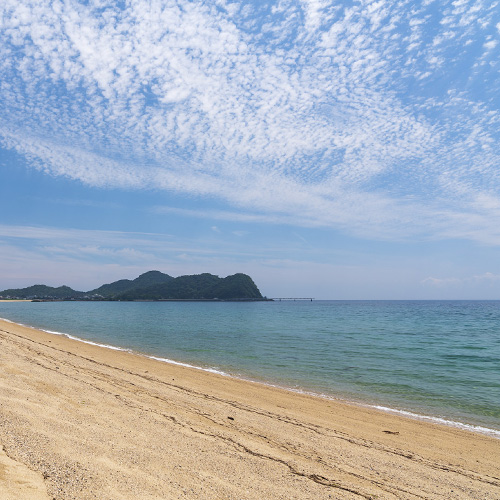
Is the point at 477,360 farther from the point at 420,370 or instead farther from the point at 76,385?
the point at 76,385

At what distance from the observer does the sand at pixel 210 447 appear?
5125mm

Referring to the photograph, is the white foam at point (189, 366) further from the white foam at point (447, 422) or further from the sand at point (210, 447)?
the white foam at point (447, 422)

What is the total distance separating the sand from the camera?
16.8 ft

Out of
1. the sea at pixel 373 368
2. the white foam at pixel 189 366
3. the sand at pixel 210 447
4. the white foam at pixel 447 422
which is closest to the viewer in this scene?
the sand at pixel 210 447

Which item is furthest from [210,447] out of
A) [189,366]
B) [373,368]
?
[373,368]

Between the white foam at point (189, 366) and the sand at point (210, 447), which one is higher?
the sand at point (210, 447)

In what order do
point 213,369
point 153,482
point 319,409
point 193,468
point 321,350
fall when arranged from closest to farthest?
1. point 153,482
2. point 193,468
3. point 319,409
4. point 213,369
5. point 321,350

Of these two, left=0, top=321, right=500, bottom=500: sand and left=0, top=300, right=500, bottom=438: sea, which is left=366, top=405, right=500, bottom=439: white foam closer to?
left=0, top=300, right=500, bottom=438: sea

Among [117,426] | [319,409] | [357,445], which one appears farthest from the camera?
[319,409]

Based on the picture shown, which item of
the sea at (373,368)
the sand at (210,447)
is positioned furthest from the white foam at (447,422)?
the sand at (210,447)

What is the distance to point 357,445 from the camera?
855cm

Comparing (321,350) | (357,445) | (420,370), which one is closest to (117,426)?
(357,445)

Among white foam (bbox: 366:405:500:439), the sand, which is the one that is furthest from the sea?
the sand

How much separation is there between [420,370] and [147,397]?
1537 cm
